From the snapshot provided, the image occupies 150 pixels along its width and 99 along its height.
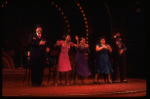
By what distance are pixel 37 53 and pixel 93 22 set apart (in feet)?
12.2

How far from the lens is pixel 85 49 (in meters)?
8.47

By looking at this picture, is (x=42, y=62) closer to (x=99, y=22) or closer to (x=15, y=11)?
(x=99, y=22)

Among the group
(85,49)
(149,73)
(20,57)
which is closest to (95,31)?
(85,49)

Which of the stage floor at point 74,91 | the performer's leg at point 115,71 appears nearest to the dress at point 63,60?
the stage floor at point 74,91

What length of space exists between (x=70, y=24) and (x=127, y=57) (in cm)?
273

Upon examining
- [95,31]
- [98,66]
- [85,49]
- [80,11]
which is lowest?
[98,66]

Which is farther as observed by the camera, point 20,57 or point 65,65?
point 20,57

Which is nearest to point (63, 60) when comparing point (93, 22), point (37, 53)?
point (37, 53)

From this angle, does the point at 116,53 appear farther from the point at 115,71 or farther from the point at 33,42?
the point at 33,42

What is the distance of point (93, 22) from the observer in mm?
10344

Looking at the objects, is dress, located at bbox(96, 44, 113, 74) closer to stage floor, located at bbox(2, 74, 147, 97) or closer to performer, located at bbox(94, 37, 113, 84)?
performer, located at bbox(94, 37, 113, 84)

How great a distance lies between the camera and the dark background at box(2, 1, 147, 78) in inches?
401

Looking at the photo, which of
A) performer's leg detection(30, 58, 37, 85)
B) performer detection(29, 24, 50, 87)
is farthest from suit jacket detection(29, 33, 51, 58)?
performer's leg detection(30, 58, 37, 85)

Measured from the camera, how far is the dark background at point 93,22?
10180 millimetres
